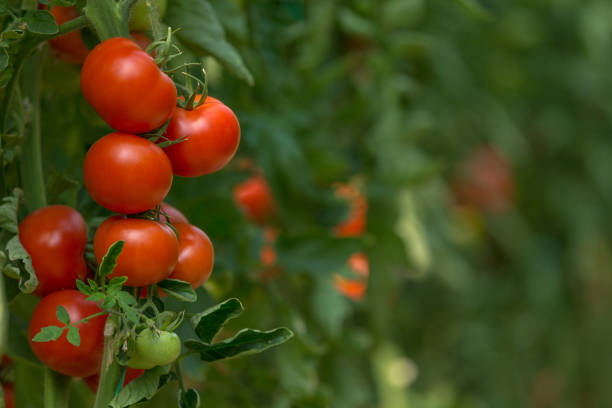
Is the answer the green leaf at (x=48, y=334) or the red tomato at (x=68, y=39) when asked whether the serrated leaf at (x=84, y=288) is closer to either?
the green leaf at (x=48, y=334)

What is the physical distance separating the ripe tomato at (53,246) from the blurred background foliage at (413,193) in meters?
0.03

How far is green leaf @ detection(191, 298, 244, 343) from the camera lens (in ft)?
1.06

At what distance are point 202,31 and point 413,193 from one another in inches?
23.1

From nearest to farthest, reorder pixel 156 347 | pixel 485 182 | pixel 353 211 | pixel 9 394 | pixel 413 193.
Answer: pixel 156 347 < pixel 9 394 < pixel 353 211 < pixel 413 193 < pixel 485 182

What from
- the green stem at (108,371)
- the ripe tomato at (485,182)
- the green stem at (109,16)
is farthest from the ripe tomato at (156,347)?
the ripe tomato at (485,182)

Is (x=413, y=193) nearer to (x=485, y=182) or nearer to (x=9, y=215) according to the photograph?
(x=485, y=182)

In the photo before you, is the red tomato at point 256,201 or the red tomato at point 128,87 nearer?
the red tomato at point 128,87

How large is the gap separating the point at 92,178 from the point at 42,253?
0.05m

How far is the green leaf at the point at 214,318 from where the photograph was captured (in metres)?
0.32

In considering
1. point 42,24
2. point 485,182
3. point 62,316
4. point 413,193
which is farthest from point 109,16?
point 485,182

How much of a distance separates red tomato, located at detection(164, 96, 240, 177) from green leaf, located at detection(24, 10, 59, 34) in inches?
2.6

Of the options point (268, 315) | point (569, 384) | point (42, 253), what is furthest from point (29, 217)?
point (569, 384)

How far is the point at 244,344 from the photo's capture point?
33 centimetres

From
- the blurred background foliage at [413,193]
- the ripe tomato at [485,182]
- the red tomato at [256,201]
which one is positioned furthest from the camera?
the ripe tomato at [485,182]
